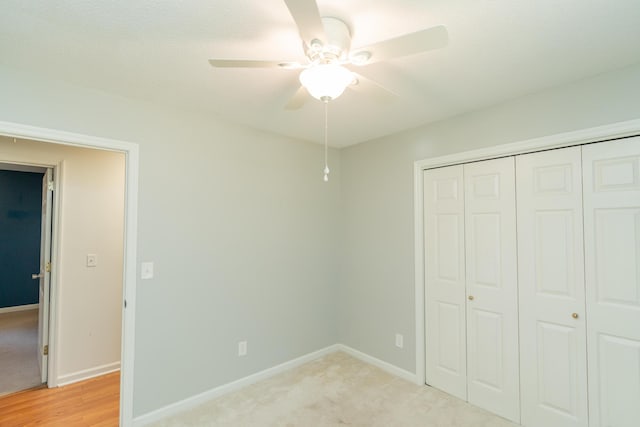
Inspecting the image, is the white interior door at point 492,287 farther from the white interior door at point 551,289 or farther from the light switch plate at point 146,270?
the light switch plate at point 146,270

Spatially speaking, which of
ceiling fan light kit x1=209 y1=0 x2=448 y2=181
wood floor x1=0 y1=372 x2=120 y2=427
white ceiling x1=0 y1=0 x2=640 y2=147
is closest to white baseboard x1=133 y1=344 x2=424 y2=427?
wood floor x1=0 y1=372 x2=120 y2=427

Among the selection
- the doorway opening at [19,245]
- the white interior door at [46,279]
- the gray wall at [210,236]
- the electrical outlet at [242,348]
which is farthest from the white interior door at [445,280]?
the doorway opening at [19,245]

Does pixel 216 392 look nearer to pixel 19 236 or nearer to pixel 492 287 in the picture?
pixel 492 287

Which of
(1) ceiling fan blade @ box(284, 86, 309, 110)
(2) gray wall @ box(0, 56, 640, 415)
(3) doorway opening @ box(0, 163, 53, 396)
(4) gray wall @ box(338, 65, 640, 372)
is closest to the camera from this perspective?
(1) ceiling fan blade @ box(284, 86, 309, 110)

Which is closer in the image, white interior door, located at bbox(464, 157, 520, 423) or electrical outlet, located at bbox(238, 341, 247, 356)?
white interior door, located at bbox(464, 157, 520, 423)

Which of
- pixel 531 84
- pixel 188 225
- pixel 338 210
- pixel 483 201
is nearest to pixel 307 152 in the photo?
pixel 338 210

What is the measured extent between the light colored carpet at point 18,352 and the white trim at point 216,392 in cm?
142

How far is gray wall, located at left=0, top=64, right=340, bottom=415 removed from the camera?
221 cm

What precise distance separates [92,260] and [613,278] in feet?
13.9

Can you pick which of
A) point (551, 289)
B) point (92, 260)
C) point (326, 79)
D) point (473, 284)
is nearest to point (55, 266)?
point (92, 260)

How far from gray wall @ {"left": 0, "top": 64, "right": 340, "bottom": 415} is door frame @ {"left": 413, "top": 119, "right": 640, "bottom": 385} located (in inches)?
41.9

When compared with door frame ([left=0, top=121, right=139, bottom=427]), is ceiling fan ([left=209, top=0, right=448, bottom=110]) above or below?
above

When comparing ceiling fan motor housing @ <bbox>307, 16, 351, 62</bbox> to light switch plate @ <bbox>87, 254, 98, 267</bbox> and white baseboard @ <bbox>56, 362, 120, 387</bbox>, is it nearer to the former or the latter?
light switch plate @ <bbox>87, 254, 98, 267</bbox>

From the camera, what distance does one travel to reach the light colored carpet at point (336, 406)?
7.57 ft
